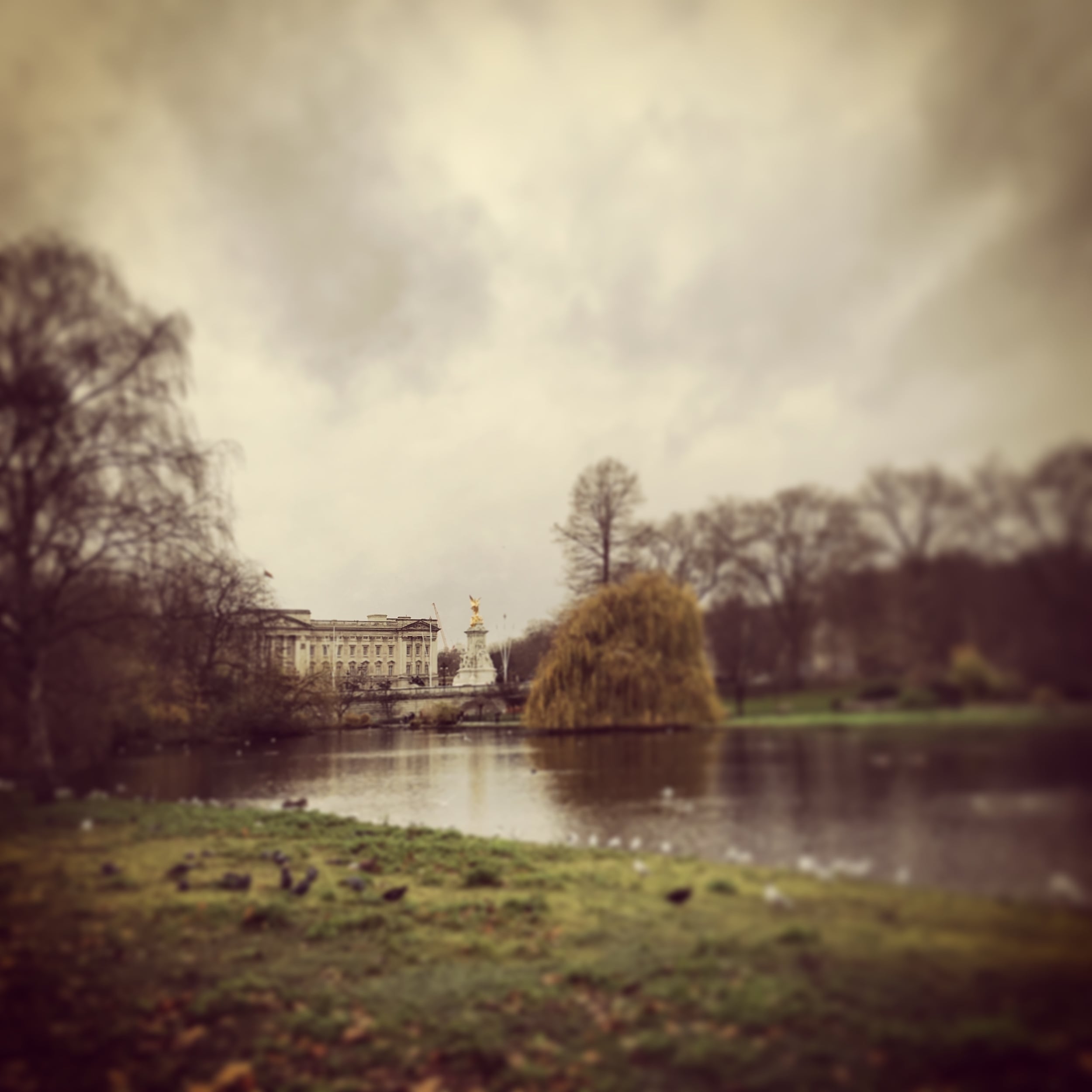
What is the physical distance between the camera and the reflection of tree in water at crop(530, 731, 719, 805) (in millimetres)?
6637

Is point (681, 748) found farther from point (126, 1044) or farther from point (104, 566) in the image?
point (104, 566)

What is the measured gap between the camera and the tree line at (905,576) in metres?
3.39

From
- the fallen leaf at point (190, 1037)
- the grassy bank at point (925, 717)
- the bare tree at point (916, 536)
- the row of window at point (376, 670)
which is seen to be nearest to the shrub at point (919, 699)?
the grassy bank at point (925, 717)

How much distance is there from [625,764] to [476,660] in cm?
524

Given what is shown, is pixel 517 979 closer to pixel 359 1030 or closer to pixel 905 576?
pixel 359 1030

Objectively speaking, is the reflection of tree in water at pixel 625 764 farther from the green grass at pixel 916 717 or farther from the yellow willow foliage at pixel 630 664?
the green grass at pixel 916 717

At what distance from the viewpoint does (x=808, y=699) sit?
5398 mm

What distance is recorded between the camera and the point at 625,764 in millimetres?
7859

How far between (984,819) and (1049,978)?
82 cm

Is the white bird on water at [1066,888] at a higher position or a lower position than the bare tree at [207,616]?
lower

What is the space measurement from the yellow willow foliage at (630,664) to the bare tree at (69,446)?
15.5 feet

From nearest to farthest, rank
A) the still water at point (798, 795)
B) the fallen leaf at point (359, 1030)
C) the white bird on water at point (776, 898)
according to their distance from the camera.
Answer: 1. the still water at point (798, 795)
2. the white bird on water at point (776, 898)
3. the fallen leaf at point (359, 1030)

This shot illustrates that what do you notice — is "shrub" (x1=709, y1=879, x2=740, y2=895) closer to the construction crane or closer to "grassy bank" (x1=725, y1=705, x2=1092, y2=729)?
"grassy bank" (x1=725, y1=705, x2=1092, y2=729)

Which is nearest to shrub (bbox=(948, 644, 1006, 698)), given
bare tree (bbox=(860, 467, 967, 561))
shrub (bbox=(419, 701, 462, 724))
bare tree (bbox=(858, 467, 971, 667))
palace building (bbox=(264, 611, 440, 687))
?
bare tree (bbox=(858, 467, 971, 667))
